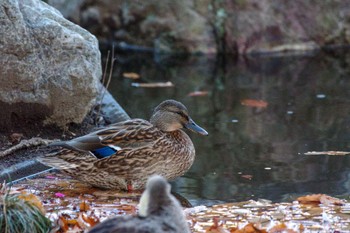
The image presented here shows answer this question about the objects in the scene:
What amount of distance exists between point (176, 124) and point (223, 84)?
5667mm

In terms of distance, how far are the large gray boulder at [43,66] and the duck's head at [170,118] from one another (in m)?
1.05

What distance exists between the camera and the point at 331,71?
14.5 metres

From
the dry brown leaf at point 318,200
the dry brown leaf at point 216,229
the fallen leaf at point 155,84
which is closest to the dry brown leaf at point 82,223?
the dry brown leaf at point 216,229

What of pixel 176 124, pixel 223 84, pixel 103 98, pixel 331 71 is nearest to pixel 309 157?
pixel 176 124

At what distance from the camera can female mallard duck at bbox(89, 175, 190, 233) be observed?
420 cm

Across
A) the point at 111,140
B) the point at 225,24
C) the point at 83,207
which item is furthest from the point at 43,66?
the point at 225,24

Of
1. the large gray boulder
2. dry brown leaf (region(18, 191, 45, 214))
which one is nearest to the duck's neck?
the large gray boulder

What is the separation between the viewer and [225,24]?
16.5 meters

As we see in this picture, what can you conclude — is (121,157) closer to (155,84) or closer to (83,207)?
(83,207)

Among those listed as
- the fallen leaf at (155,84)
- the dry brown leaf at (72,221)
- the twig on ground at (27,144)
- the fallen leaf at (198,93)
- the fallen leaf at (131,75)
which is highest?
the dry brown leaf at (72,221)

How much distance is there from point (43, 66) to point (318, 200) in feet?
10.1

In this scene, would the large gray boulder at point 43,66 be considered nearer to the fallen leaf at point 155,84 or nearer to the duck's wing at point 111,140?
the duck's wing at point 111,140

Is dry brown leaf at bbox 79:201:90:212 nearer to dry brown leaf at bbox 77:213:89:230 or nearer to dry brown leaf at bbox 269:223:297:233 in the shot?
dry brown leaf at bbox 77:213:89:230

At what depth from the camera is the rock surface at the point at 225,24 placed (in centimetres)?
1650
